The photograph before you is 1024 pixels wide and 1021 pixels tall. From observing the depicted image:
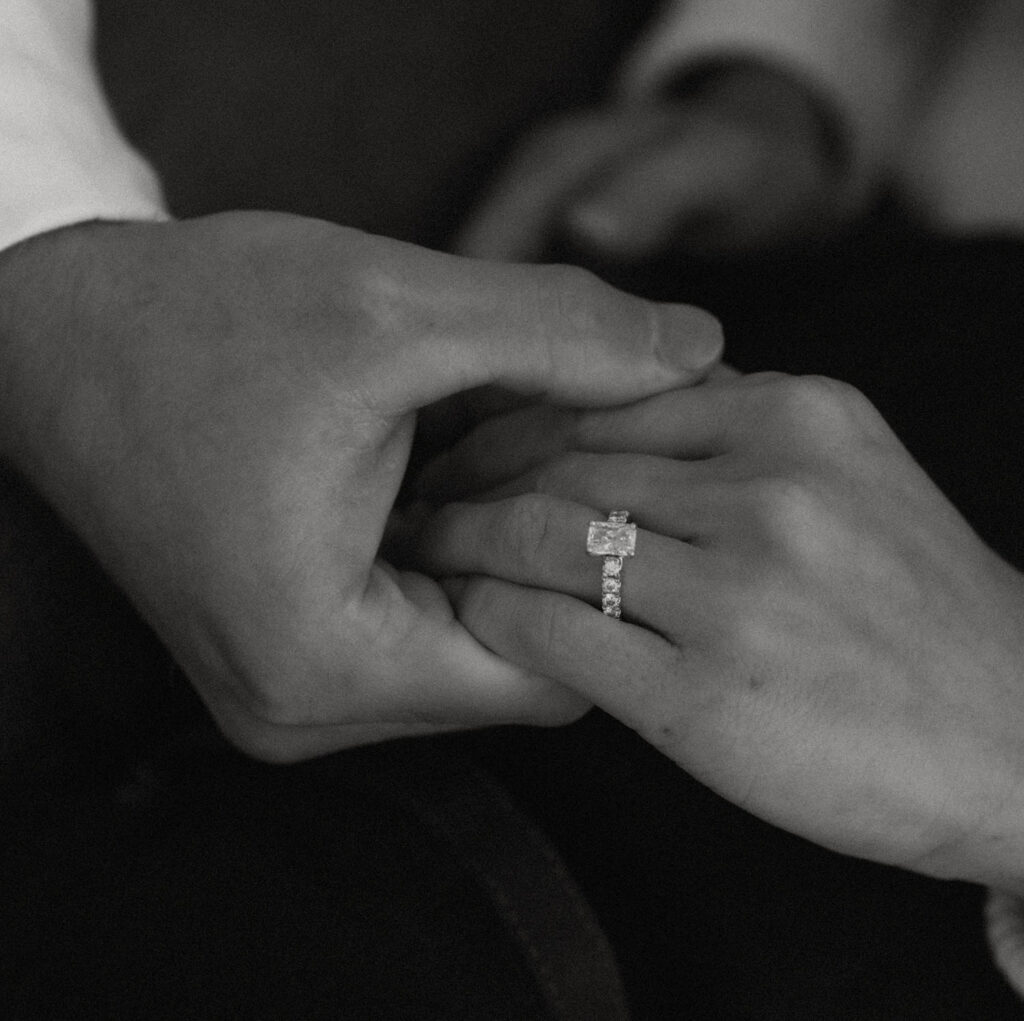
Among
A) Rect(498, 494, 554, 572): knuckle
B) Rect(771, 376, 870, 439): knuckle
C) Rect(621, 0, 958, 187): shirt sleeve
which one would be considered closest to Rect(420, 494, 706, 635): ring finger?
Rect(498, 494, 554, 572): knuckle

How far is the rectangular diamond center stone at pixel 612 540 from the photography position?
687 millimetres

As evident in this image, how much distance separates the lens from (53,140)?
0.82 metres

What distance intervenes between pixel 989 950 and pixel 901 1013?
0.08 m

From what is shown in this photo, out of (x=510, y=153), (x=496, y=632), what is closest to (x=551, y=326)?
(x=496, y=632)

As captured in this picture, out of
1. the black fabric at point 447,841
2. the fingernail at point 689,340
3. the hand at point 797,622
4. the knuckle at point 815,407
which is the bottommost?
the black fabric at point 447,841

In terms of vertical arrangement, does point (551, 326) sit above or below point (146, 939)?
above

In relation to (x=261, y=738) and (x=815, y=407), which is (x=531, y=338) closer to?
(x=815, y=407)

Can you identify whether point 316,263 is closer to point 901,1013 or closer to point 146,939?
point 146,939

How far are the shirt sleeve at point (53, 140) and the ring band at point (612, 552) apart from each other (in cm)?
45

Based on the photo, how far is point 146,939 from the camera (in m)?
0.71

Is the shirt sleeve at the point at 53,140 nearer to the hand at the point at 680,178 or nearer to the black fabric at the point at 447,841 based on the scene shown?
the black fabric at the point at 447,841

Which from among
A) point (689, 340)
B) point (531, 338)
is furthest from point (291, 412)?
point (689, 340)

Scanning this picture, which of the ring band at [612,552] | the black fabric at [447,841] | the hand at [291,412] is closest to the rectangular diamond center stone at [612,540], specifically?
the ring band at [612,552]

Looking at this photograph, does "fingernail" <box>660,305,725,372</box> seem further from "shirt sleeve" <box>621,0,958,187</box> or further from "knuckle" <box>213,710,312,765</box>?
"shirt sleeve" <box>621,0,958,187</box>
